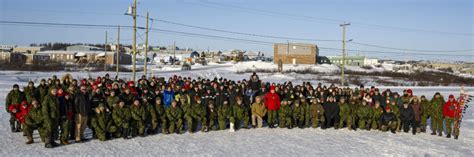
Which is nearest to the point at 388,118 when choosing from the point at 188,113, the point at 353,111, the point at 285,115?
the point at 353,111

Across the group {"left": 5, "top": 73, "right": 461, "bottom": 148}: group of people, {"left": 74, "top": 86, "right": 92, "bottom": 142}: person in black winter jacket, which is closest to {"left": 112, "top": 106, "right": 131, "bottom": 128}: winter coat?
{"left": 5, "top": 73, "right": 461, "bottom": 148}: group of people

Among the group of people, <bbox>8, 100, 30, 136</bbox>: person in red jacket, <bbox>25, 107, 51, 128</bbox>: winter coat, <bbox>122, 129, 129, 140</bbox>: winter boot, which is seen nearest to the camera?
<bbox>25, 107, 51, 128</bbox>: winter coat

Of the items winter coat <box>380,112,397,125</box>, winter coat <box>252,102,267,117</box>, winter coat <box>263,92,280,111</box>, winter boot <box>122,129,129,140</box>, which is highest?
winter coat <box>263,92,280,111</box>

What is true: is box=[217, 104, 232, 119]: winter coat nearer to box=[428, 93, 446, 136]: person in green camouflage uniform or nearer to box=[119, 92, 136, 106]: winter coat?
box=[119, 92, 136, 106]: winter coat

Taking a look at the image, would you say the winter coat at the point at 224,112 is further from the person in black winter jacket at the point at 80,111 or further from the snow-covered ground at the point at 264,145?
the person in black winter jacket at the point at 80,111

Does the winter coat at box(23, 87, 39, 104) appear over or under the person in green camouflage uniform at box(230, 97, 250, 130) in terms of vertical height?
over

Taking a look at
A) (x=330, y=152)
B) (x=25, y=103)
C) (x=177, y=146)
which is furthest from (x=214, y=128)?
(x=25, y=103)

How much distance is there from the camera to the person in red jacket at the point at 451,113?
1418 cm

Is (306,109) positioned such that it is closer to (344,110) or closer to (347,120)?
(344,110)

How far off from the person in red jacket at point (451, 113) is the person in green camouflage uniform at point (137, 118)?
9.47 metres

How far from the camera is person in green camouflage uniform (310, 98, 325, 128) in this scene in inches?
600

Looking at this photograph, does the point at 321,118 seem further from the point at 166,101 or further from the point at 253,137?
the point at 166,101

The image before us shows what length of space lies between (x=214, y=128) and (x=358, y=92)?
5791 millimetres

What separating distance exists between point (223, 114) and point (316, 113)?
327 centimetres
